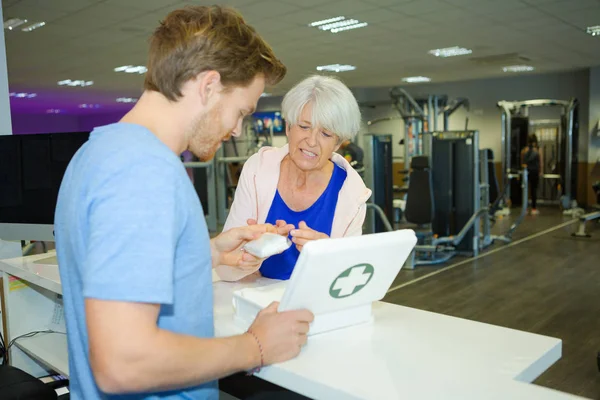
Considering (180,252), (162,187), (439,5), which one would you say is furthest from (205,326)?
(439,5)

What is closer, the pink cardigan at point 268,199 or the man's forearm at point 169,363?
the man's forearm at point 169,363

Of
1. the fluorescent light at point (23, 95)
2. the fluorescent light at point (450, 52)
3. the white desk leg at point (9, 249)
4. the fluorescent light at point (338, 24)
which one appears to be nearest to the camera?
the white desk leg at point (9, 249)

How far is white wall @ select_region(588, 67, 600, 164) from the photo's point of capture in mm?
11047

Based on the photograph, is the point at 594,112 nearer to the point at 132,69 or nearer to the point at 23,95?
the point at 132,69

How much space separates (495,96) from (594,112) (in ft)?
7.43

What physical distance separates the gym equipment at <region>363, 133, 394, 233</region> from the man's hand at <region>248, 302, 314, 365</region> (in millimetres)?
5328

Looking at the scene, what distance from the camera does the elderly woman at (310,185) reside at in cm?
178

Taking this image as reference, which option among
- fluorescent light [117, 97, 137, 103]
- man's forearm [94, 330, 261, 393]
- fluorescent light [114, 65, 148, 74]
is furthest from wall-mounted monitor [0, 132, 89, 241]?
fluorescent light [117, 97, 137, 103]

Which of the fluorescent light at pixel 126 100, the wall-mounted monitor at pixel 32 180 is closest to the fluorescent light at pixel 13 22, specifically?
the wall-mounted monitor at pixel 32 180

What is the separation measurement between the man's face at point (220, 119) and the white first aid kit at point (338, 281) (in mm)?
263

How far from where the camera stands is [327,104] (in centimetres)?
176

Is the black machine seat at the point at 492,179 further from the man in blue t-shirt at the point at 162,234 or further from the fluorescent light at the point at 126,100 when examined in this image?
the fluorescent light at the point at 126,100

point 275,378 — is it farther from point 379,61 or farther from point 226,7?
point 379,61

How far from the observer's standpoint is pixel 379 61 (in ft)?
32.4
